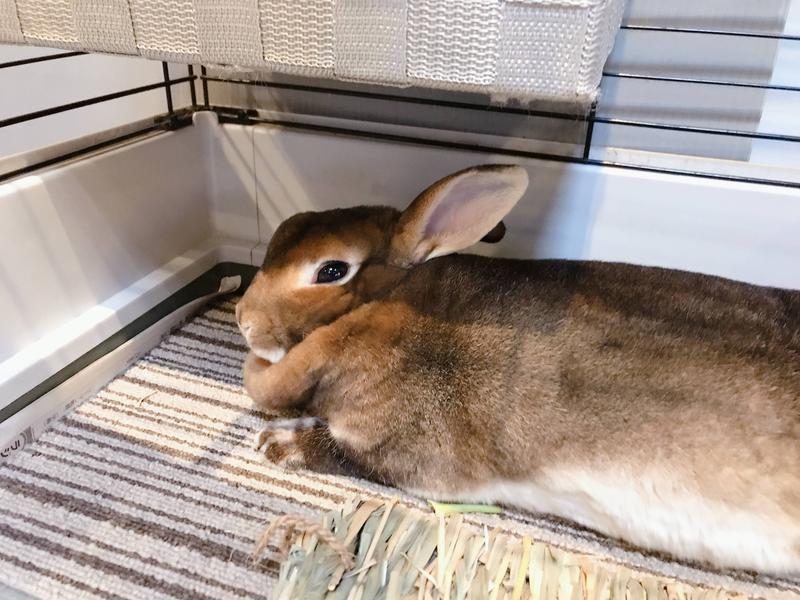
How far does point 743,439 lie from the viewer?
0.85 meters

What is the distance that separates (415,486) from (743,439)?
43 cm

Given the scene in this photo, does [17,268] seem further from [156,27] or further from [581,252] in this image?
[581,252]

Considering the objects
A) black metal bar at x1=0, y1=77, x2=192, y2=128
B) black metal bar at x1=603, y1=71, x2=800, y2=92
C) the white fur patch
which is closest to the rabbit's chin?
the white fur patch

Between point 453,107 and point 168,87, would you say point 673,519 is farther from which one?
point 168,87

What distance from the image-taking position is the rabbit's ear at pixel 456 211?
96 cm

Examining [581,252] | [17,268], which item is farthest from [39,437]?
[581,252]

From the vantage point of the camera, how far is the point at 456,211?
101cm

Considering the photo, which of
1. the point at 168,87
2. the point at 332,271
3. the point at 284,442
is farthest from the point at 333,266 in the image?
the point at 168,87

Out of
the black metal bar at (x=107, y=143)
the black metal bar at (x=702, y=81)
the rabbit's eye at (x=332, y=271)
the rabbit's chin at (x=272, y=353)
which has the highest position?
the black metal bar at (x=702, y=81)

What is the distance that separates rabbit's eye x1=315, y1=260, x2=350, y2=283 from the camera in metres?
1.05

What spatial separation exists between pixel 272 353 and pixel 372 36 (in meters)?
0.51

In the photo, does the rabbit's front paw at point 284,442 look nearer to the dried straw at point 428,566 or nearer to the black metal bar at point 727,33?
the dried straw at point 428,566

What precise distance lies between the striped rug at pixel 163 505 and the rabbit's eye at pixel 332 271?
0.27m

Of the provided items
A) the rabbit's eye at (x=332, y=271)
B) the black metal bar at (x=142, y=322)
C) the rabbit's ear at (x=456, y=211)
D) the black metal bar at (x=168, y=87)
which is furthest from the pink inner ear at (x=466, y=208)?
the black metal bar at (x=168, y=87)
